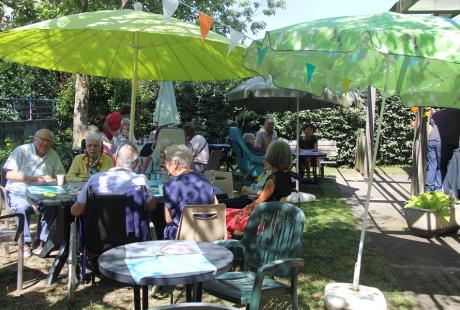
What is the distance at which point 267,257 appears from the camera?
3.36 metres

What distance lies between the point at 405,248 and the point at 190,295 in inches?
137

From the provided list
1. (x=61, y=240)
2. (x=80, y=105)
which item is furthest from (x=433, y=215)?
(x=80, y=105)

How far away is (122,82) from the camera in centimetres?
1352

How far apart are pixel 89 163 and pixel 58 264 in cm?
111

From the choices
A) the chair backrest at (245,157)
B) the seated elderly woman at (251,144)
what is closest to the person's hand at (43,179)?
the chair backrest at (245,157)

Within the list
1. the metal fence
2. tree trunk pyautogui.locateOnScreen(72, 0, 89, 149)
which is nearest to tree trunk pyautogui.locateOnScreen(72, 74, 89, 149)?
tree trunk pyautogui.locateOnScreen(72, 0, 89, 149)

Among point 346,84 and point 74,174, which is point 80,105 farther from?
point 346,84

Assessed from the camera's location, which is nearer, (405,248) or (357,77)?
(357,77)

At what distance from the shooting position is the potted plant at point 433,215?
19.7 ft

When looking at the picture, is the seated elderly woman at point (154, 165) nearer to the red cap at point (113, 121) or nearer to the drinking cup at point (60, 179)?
the drinking cup at point (60, 179)

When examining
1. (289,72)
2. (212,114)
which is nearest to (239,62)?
(289,72)

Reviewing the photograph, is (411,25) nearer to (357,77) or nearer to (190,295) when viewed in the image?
(357,77)

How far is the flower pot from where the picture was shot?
6016mm

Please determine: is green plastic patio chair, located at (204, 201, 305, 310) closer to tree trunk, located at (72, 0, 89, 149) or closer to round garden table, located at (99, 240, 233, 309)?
round garden table, located at (99, 240, 233, 309)
